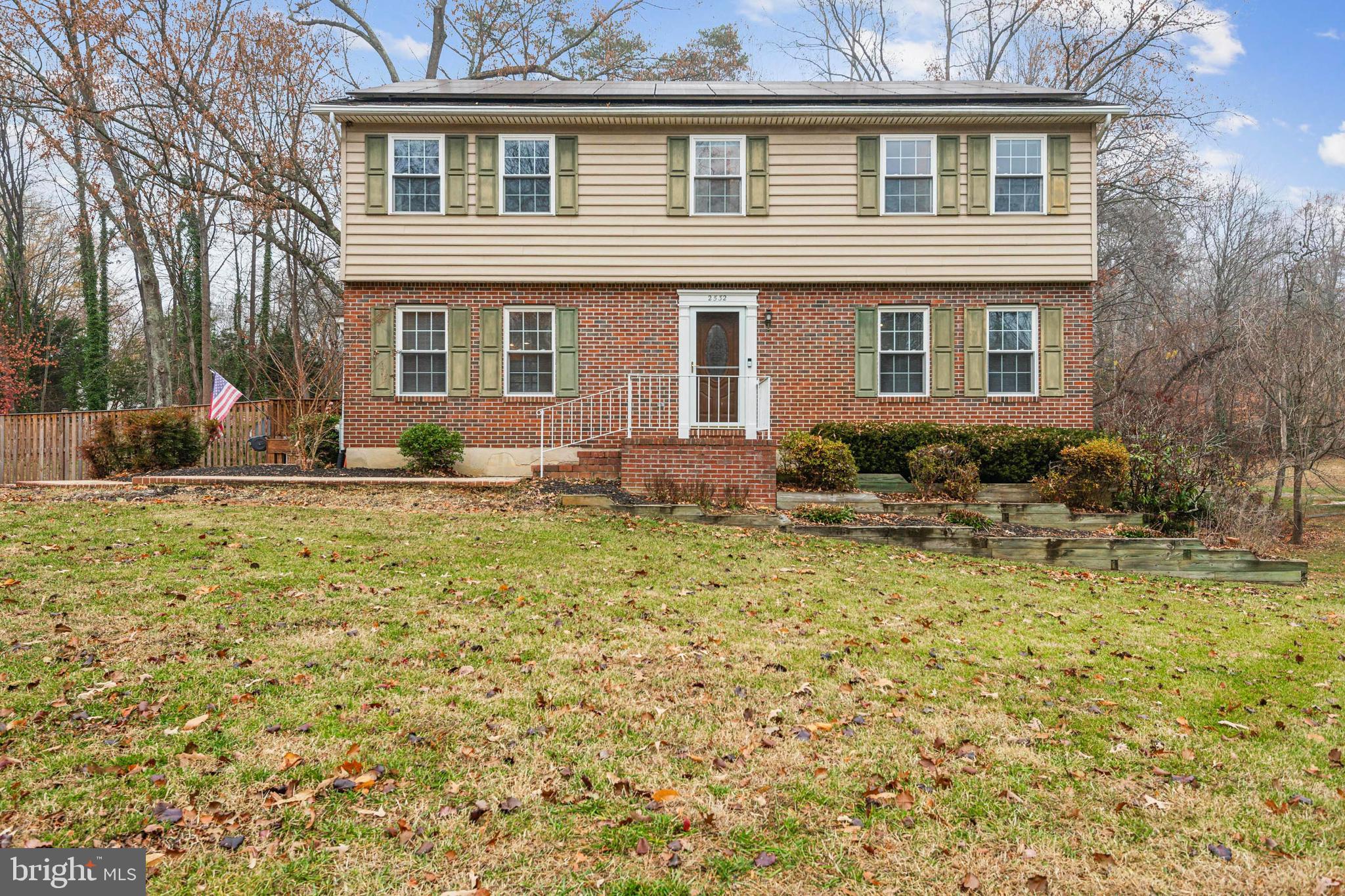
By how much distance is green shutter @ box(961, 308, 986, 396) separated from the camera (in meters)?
13.0

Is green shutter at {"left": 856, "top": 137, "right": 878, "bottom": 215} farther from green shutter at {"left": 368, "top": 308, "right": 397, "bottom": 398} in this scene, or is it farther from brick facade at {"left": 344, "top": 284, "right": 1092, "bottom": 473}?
green shutter at {"left": 368, "top": 308, "right": 397, "bottom": 398}

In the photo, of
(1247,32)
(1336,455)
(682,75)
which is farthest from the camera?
(682,75)

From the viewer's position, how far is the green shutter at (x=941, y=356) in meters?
13.0

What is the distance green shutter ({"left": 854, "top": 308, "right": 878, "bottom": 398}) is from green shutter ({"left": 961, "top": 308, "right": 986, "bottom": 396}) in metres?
1.44

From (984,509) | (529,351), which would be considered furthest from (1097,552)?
(529,351)

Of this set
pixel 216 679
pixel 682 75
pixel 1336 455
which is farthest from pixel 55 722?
pixel 682 75

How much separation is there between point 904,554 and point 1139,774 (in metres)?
5.49

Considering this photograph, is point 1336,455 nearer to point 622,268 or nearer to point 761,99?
point 761,99

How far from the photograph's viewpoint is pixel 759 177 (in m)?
12.9

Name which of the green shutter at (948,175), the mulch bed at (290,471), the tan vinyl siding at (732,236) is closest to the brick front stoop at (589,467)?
the mulch bed at (290,471)

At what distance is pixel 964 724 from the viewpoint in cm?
409

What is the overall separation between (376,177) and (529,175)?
243 centimetres

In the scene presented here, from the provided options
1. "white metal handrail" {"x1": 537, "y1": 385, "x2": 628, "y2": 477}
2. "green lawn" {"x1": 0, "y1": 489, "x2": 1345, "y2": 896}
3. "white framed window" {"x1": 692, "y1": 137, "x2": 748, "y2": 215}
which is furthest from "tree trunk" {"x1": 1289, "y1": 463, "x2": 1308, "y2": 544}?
"white metal handrail" {"x1": 537, "y1": 385, "x2": 628, "y2": 477}

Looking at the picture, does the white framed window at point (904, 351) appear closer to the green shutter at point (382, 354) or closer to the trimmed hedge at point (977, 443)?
the trimmed hedge at point (977, 443)
